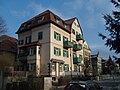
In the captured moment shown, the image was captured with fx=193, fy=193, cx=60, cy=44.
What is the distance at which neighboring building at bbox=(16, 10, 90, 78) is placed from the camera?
129ft

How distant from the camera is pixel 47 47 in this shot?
129 ft

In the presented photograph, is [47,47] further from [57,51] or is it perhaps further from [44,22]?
[44,22]

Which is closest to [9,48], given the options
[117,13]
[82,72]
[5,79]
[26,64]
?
[26,64]

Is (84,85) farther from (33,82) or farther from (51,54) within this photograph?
(51,54)

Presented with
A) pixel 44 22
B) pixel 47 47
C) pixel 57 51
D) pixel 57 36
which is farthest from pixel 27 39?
pixel 57 51

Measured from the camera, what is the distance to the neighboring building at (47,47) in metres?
39.2

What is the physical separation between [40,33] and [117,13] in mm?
26344

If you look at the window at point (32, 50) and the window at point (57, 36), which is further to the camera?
the window at point (57, 36)

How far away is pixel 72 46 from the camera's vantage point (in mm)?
46656

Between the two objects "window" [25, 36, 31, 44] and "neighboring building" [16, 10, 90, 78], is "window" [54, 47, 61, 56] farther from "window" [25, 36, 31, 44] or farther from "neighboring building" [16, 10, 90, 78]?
"window" [25, 36, 31, 44]

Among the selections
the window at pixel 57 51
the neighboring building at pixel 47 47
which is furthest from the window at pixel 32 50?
the window at pixel 57 51

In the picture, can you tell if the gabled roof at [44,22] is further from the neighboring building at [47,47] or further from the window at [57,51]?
the window at [57,51]

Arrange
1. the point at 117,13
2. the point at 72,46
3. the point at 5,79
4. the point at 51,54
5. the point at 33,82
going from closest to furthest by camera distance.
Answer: the point at 117,13 < the point at 33,82 < the point at 5,79 < the point at 51,54 < the point at 72,46

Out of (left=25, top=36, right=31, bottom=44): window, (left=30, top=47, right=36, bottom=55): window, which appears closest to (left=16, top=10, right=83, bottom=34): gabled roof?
(left=25, top=36, right=31, bottom=44): window
